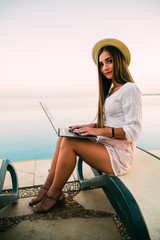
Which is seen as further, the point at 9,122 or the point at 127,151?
the point at 9,122

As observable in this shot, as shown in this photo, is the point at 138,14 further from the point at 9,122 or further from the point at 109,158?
the point at 109,158

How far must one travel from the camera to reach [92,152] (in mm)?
1282

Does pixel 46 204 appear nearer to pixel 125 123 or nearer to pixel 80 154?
pixel 80 154

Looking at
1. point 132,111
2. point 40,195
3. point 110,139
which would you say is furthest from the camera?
point 40,195

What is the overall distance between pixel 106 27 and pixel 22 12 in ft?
19.5

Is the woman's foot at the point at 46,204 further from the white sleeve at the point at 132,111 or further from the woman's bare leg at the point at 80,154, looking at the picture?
the white sleeve at the point at 132,111

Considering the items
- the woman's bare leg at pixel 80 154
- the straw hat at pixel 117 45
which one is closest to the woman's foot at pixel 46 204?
the woman's bare leg at pixel 80 154

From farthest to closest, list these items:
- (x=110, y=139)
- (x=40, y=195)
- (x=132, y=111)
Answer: (x=40, y=195) < (x=110, y=139) < (x=132, y=111)

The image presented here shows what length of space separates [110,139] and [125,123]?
0.21 metres

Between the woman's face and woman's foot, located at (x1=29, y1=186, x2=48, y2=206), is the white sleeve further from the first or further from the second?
woman's foot, located at (x1=29, y1=186, x2=48, y2=206)

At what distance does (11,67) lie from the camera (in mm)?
22312

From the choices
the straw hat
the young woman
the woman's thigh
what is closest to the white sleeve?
the young woman

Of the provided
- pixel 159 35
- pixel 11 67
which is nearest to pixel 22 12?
pixel 159 35

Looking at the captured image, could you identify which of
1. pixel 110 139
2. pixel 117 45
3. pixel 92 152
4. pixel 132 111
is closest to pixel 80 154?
pixel 92 152
